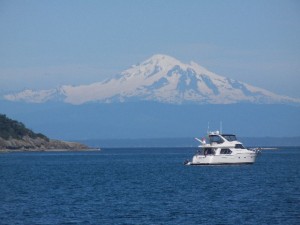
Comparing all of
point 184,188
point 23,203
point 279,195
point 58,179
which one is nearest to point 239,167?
point 58,179

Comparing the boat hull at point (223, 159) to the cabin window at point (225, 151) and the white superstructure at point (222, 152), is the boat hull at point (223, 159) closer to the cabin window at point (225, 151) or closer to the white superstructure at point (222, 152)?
the white superstructure at point (222, 152)

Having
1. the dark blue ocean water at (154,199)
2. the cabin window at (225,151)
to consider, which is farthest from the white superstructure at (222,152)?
the dark blue ocean water at (154,199)

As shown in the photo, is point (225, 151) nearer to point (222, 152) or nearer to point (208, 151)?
point (222, 152)

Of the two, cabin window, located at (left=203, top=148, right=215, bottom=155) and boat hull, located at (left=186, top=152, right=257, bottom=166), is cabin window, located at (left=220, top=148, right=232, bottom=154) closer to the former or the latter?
boat hull, located at (left=186, top=152, right=257, bottom=166)

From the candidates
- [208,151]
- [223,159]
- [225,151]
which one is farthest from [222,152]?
[208,151]

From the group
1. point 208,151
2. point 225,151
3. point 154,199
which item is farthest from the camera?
point 208,151

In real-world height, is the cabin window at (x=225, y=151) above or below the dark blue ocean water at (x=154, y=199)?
above

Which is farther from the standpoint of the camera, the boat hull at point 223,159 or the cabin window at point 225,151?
the boat hull at point 223,159

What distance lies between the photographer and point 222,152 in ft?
352

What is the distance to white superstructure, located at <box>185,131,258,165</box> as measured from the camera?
Answer: 106 metres

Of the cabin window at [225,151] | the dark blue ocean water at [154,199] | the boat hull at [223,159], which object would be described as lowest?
the dark blue ocean water at [154,199]

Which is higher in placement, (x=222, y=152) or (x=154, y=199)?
(x=222, y=152)

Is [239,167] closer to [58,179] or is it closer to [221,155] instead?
[221,155]

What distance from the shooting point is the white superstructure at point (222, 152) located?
106 metres
